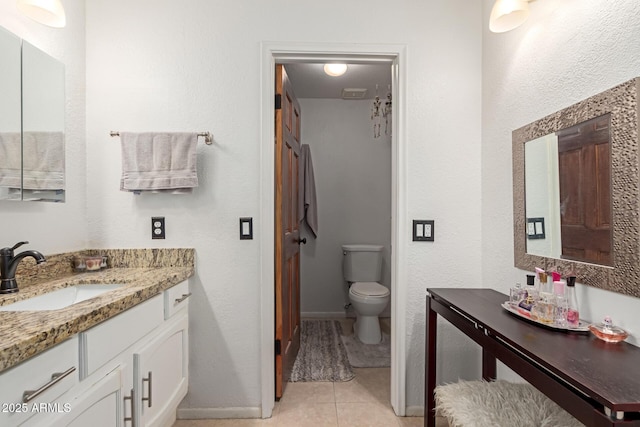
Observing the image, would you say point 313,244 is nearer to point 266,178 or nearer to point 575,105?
point 266,178

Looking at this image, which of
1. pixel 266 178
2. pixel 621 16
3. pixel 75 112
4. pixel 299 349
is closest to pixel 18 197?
pixel 75 112

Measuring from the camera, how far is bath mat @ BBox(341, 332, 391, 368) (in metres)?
2.30

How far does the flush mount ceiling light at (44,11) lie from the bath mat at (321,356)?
226 cm

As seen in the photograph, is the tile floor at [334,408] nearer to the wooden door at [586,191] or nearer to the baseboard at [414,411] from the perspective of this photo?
the baseboard at [414,411]

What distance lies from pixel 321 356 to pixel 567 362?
190cm

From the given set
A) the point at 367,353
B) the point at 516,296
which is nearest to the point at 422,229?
the point at 516,296

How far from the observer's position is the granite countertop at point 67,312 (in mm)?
686

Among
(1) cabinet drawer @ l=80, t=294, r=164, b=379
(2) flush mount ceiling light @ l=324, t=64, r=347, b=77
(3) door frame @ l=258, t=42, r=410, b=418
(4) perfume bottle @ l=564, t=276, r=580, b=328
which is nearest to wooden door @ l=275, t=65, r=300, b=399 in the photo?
(3) door frame @ l=258, t=42, r=410, b=418

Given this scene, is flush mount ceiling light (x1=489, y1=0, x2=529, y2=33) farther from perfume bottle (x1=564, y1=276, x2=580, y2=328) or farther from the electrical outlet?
the electrical outlet

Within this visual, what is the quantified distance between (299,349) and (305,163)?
1.68 metres

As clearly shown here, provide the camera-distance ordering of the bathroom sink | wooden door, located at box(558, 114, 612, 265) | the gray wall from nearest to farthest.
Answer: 1. wooden door, located at box(558, 114, 612, 265)
2. the bathroom sink
3. the gray wall

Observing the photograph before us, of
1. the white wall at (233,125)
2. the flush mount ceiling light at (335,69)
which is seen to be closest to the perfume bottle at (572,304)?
the white wall at (233,125)

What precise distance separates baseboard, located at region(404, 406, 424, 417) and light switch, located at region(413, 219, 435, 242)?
94 cm

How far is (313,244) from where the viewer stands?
327 centimetres
